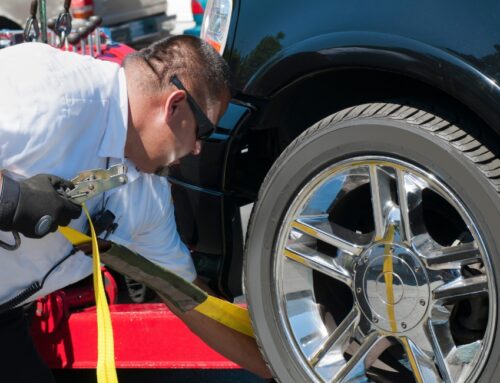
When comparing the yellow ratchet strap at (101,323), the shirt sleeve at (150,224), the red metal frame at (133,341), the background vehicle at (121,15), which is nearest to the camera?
the yellow ratchet strap at (101,323)

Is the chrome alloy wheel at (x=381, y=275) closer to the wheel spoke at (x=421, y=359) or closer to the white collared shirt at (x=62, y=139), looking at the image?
the wheel spoke at (x=421, y=359)

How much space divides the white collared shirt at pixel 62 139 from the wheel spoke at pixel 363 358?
65cm

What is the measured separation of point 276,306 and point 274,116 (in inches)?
A: 23.0

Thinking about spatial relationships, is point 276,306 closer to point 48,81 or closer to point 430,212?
point 430,212

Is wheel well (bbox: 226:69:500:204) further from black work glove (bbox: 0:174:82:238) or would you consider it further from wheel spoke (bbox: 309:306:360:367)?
black work glove (bbox: 0:174:82:238)

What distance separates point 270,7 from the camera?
8.68 ft

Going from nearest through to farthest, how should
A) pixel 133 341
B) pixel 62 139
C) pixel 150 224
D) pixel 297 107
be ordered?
1. pixel 62 139
2. pixel 150 224
3. pixel 297 107
4. pixel 133 341

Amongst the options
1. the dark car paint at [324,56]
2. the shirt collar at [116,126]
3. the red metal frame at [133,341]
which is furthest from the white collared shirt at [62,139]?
the red metal frame at [133,341]

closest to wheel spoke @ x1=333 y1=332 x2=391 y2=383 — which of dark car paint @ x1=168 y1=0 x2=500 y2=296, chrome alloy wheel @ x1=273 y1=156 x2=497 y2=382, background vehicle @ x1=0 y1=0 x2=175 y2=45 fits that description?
chrome alloy wheel @ x1=273 y1=156 x2=497 y2=382

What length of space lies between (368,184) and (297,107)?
1.36 feet

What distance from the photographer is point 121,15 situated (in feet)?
25.4

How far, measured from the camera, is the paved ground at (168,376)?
3.38 metres

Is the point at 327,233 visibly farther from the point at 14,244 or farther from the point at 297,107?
the point at 14,244

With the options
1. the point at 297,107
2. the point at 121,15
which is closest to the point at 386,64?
the point at 297,107
